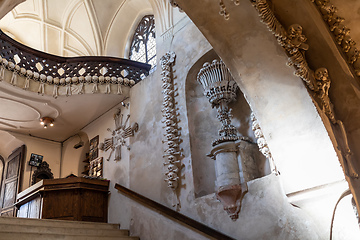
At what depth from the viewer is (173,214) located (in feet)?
19.0

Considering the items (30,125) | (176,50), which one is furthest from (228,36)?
(30,125)

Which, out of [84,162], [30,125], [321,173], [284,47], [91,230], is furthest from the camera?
[84,162]

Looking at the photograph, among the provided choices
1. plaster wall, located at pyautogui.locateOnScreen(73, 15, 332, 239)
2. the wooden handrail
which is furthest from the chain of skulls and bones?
the wooden handrail

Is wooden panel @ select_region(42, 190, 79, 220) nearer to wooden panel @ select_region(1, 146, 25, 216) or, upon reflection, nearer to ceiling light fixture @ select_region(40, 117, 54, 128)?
ceiling light fixture @ select_region(40, 117, 54, 128)

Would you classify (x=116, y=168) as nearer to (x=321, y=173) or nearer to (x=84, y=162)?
(x=84, y=162)

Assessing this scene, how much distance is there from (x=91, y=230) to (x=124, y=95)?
341cm

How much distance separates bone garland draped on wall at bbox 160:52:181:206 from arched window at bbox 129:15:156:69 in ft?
6.21

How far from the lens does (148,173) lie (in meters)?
6.97

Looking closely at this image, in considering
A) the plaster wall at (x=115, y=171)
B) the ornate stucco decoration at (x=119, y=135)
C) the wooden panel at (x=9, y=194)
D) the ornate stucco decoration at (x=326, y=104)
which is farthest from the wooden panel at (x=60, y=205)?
the ornate stucco decoration at (x=326, y=104)

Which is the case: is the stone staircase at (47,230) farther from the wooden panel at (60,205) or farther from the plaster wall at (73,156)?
the plaster wall at (73,156)

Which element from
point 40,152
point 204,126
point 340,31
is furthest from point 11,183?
point 340,31

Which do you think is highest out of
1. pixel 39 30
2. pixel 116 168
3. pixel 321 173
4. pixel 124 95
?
pixel 39 30

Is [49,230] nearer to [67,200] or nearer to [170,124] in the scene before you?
[67,200]

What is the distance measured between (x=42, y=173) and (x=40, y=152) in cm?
62
